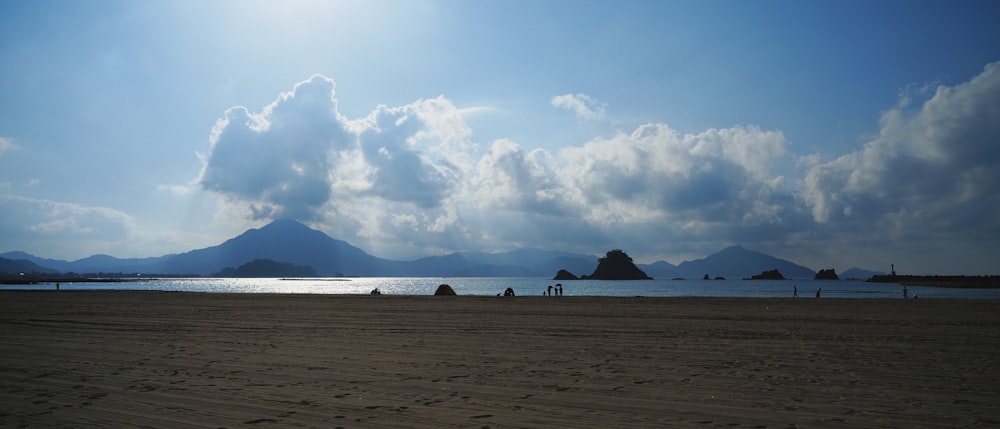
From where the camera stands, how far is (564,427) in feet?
21.8

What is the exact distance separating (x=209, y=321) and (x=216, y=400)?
18183mm

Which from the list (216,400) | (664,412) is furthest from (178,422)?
(664,412)

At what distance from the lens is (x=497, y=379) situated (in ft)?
32.9

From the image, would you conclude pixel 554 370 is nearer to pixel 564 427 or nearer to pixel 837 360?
pixel 564 427

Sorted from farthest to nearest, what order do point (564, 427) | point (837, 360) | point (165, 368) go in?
point (837, 360) < point (165, 368) < point (564, 427)

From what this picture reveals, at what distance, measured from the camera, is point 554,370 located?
11023mm

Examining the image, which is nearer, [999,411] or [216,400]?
[999,411]

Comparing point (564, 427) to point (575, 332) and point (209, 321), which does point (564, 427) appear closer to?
point (575, 332)

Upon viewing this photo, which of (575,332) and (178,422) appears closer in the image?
(178,422)

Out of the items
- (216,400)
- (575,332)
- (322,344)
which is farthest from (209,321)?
(216,400)

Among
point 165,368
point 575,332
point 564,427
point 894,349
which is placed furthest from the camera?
point 575,332

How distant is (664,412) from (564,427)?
65.0 inches

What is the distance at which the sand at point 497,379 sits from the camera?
23.7 ft

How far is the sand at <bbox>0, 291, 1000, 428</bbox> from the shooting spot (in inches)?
285
